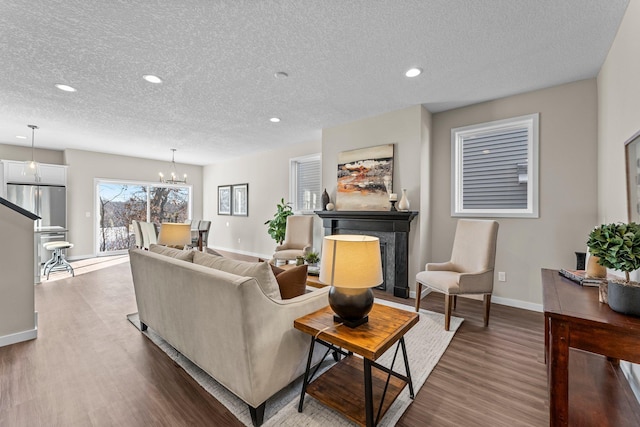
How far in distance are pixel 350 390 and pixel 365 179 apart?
120 inches

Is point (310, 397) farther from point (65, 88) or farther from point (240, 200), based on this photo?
point (240, 200)

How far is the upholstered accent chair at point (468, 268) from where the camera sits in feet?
8.73

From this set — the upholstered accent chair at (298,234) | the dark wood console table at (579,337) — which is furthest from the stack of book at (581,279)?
the upholstered accent chair at (298,234)

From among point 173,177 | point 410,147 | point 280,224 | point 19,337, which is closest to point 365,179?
point 410,147

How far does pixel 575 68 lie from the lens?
2674mm

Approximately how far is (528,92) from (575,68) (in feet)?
1.74

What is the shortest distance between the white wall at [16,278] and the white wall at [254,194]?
3.77 metres

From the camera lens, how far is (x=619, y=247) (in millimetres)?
1221

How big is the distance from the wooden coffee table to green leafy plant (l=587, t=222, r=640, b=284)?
97 centimetres

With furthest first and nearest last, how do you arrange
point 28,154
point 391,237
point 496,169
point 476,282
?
point 28,154
point 391,237
point 496,169
point 476,282

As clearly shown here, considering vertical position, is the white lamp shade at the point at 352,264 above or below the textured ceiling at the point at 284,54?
below

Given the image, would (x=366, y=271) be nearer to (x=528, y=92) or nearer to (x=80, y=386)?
(x=80, y=386)

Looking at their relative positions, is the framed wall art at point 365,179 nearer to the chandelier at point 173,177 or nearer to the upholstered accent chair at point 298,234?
the upholstered accent chair at point 298,234

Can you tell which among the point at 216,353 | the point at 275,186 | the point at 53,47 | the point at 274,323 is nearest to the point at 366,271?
the point at 274,323
